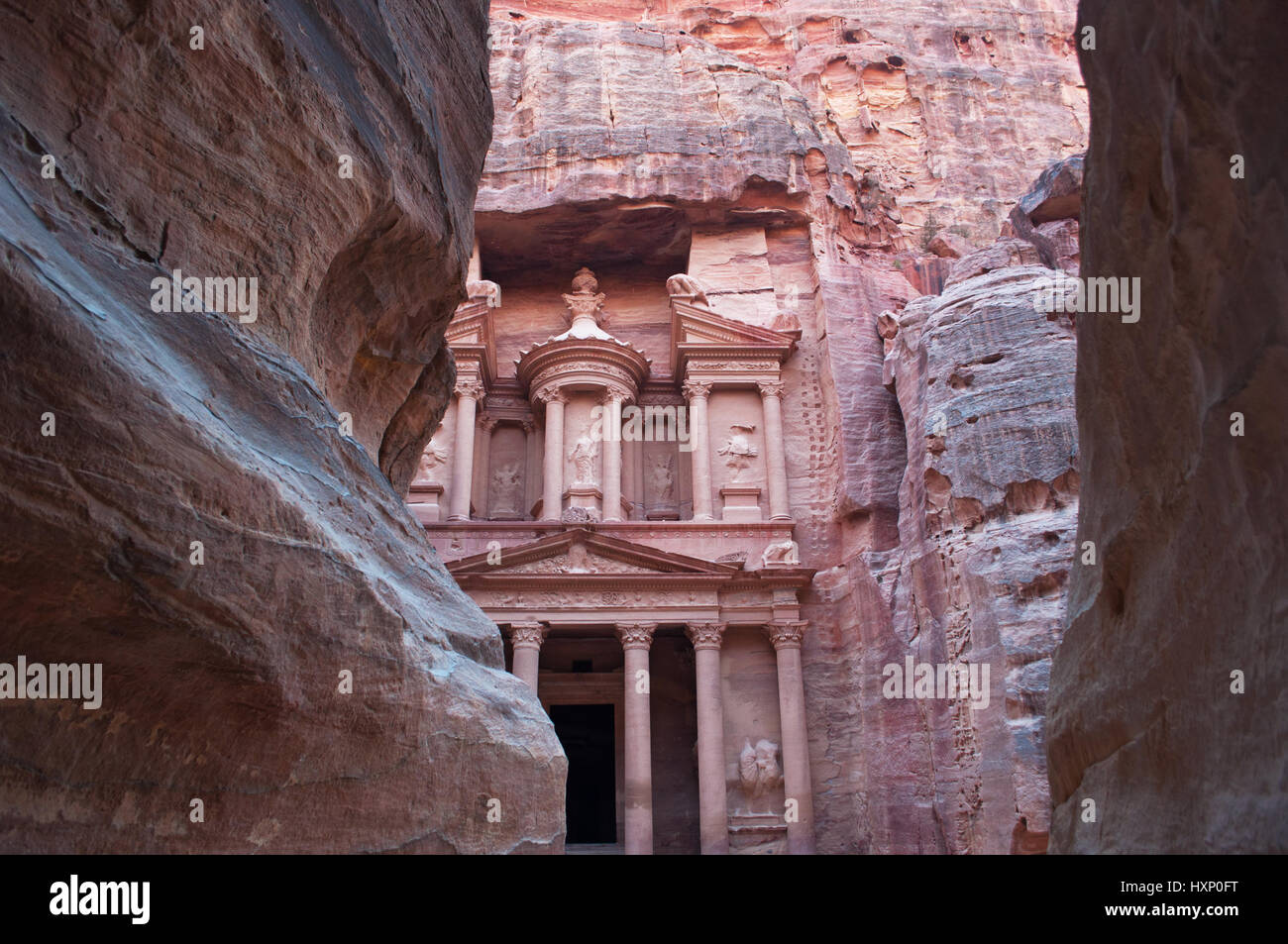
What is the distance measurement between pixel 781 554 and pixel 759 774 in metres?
4.47

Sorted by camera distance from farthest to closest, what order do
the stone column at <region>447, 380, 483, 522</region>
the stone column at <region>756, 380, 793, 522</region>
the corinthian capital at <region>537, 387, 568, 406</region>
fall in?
the corinthian capital at <region>537, 387, 568, 406</region> < the stone column at <region>447, 380, 483, 522</region> < the stone column at <region>756, 380, 793, 522</region>

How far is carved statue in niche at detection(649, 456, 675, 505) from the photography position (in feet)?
81.7

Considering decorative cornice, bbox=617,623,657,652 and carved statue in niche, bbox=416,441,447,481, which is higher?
carved statue in niche, bbox=416,441,447,481

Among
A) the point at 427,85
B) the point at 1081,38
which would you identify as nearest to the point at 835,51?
the point at 427,85

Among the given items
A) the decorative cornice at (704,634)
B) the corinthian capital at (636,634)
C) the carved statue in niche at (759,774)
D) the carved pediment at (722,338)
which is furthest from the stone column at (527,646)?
the carved pediment at (722,338)

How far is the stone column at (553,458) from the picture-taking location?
22.6 meters

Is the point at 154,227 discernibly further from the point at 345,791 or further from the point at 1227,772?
the point at 1227,772

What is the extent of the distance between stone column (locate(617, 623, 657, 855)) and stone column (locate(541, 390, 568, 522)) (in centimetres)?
353

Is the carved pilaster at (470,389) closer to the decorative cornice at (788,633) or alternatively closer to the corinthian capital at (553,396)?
the corinthian capital at (553,396)

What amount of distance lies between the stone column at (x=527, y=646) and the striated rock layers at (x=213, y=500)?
1460 cm

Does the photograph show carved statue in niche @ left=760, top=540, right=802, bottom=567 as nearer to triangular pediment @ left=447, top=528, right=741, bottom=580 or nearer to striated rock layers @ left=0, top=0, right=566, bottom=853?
triangular pediment @ left=447, top=528, right=741, bottom=580

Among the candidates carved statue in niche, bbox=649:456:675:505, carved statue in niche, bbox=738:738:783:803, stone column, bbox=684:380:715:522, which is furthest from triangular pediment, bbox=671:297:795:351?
carved statue in niche, bbox=738:738:783:803

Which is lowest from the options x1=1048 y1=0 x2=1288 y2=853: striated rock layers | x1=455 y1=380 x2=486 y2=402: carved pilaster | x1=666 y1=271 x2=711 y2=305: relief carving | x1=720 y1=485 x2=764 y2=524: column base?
x1=1048 y1=0 x2=1288 y2=853: striated rock layers

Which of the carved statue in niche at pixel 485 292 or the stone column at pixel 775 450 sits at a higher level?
the carved statue in niche at pixel 485 292
